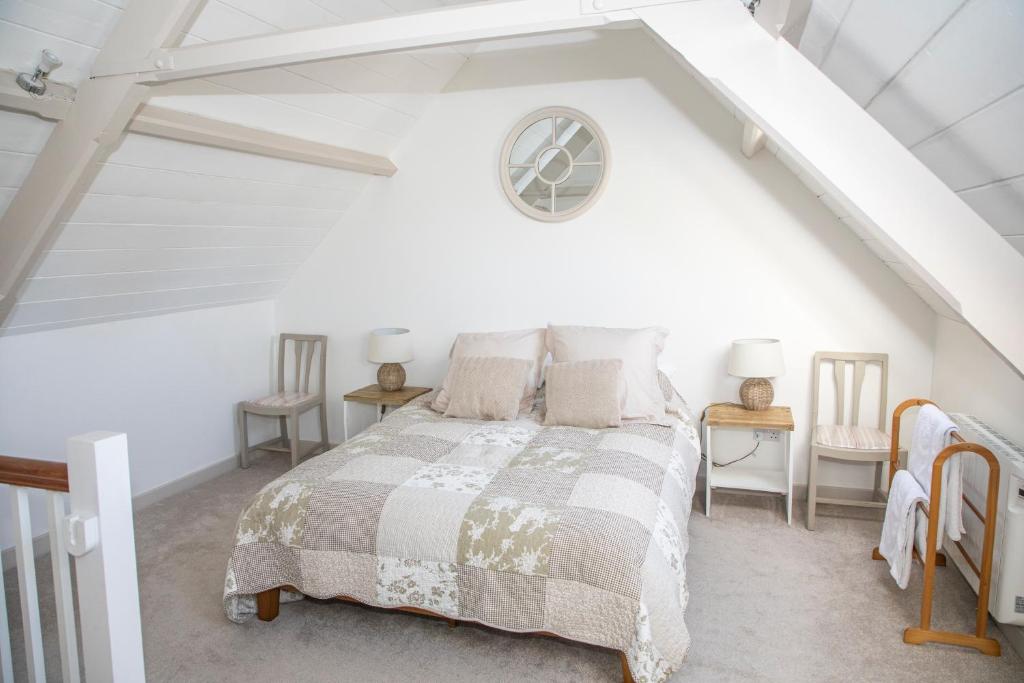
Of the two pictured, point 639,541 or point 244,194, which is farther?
point 244,194

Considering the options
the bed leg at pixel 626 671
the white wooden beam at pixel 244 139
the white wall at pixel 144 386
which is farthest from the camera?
the white wall at pixel 144 386

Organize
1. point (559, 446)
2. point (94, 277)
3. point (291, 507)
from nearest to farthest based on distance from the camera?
point (291, 507)
point (559, 446)
point (94, 277)

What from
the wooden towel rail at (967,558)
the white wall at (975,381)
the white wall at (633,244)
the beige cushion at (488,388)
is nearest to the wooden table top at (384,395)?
the white wall at (633,244)

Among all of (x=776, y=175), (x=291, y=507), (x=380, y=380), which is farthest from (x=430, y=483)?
(x=776, y=175)

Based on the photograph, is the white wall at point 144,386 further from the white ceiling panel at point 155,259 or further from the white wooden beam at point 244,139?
the white wooden beam at point 244,139

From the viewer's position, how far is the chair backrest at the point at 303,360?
4250 millimetres

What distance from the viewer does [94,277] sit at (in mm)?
3074

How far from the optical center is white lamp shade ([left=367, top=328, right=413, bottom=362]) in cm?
387

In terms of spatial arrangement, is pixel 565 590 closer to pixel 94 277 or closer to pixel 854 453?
pixel 854 453

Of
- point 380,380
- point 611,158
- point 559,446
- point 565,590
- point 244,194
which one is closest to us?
point 565,590

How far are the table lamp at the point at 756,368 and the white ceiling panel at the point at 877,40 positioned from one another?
5.38 ft

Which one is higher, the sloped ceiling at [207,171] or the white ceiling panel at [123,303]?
the sloped ceiling at [207,171]

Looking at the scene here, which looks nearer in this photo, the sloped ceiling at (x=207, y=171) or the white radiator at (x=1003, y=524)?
the white radiator at (x=1003, y=524)

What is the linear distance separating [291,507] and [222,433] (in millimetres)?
1900
